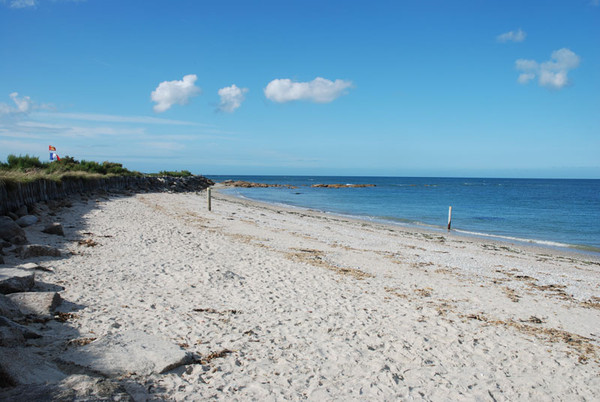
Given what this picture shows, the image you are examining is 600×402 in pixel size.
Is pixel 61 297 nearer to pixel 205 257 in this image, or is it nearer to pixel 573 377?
pixel 205 257

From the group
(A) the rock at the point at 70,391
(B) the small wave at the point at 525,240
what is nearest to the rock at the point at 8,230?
(A) the rock at the point at 70,391

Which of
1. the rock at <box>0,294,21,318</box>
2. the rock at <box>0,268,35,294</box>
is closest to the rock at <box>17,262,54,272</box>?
the rock at <box>0,268,35,294</box>

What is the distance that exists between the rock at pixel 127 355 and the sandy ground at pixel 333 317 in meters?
0.17

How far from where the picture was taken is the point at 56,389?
289cm

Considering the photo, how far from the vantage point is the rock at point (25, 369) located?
3.12m

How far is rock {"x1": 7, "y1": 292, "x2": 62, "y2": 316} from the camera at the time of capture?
5082 mm

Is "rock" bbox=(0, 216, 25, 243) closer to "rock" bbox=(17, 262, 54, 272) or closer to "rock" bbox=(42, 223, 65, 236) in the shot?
"rock" bbox=(42, 223, 65, 236)

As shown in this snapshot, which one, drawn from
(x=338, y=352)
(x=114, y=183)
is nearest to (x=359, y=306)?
(x=338, y=352)

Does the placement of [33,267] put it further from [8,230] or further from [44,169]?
[44,169]

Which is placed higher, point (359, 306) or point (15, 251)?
point (15, 251)

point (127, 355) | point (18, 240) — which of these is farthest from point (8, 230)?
point (127, 355)

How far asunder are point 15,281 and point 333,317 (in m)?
4.80

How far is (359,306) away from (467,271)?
5324 mm

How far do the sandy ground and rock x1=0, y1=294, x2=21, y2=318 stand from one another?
57 centimetres
